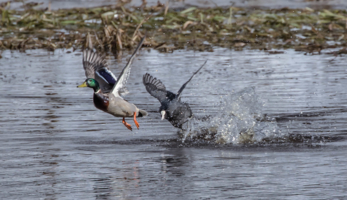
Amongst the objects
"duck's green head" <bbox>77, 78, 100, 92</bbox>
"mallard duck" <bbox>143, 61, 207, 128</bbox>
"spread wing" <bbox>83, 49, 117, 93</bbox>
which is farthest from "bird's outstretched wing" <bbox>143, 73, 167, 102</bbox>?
"duck's green head" <bbox>77, 78, 100, 92</bbox>

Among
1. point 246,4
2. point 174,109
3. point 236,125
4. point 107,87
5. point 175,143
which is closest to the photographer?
point 175,143

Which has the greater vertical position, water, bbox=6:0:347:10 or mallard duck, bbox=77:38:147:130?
mallard duck, bbox=77:38:147:130

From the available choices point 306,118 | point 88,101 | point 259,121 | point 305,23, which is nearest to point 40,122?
point 88,101

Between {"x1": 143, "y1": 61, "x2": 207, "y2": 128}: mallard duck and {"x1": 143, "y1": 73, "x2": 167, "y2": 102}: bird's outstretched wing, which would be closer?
{"x1": 143, "y1": 61, "x2": 207, "y2": 128}: mallard duck

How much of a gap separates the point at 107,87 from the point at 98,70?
307 millimetres

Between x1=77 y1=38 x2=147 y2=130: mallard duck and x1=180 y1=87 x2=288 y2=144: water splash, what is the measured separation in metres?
0.86

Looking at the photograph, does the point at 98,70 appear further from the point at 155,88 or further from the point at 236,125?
the point at 236,125

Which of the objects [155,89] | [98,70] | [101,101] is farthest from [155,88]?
[101,101]

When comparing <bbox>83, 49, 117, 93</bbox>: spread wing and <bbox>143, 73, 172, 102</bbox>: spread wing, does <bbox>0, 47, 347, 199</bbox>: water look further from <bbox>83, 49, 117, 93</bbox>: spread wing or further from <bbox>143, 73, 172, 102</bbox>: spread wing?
<bbox>83, 49, 117, 93</bbox>: spread wing

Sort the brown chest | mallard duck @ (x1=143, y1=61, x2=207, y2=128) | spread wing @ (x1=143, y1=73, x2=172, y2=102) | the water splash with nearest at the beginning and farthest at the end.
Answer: the water splash, the brown chest, mallard duck @ (x1=143, y1=61, x2=207, y2=128), spread wing @ (x1=143, y1=73, x2=172, y2=102)

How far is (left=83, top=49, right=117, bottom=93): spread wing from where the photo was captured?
37.5ft

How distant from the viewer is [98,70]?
37.7ft

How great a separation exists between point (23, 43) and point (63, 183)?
16029mm

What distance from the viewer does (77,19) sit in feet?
93.8
